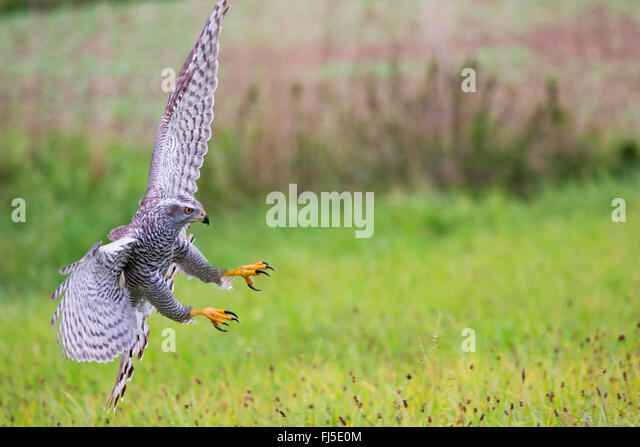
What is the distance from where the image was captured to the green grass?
14.7 feet

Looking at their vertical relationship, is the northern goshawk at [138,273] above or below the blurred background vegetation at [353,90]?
below

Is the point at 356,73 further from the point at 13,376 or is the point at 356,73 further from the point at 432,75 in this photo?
the point at 13,376

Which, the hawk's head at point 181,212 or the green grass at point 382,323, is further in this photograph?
the green grass at point 382,323

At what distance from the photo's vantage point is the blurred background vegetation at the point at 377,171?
5.60m

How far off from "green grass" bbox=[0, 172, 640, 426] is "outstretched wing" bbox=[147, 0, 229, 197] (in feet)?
5.33

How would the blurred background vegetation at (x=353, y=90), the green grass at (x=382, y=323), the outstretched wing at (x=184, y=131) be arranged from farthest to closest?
the blurred background vegetation at (x=353, y=90)
the green grass at (x=382, y=323)
the outstretched wing at (x=184, y=131)

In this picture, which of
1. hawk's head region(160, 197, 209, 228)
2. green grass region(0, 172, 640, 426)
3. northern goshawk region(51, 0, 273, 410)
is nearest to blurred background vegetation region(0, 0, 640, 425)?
green grass region(0, 172, 640, 426)

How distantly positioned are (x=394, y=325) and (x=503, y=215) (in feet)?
12.4

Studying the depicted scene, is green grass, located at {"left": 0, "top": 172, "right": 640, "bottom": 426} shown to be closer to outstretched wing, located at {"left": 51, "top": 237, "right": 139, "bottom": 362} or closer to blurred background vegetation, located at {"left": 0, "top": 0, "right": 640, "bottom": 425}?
blurred background vegetation, located at {"left": 0, "top": 0, "right": 640, "bottom": 425}

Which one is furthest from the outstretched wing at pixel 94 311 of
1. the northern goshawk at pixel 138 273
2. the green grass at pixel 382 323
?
the green grass at pixel 382 323

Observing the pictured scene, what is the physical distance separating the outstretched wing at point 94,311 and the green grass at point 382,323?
1.65m

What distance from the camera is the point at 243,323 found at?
696cm

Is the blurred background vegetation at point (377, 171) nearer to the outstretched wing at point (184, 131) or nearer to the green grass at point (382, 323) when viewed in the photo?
the green grass at point (382, 323)

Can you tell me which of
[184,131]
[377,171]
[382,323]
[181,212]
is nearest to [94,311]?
[181,212]
